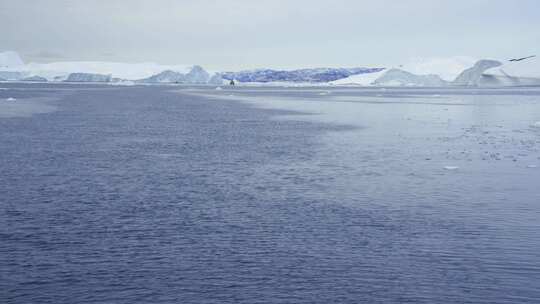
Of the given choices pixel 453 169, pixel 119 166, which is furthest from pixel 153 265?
pixel 453 169

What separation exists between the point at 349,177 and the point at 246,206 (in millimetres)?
4454

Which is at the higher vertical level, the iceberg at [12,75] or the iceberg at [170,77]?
the iceberg at [12,75]

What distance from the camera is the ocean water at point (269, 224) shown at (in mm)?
8922

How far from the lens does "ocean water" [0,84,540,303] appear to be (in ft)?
29.3

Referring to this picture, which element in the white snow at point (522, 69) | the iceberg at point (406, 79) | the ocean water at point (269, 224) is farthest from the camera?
the iceberg at point (406, 79)

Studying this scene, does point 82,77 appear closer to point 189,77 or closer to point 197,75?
point 189,77

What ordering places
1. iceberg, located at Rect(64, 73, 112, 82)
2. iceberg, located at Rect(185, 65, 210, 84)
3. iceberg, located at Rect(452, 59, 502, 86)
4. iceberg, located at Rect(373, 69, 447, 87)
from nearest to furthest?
1. iceberg, located at Rect(452, 59, 502, 86)
2. iceberg, located at Rect(185, 65, 210, 84)
3. iceberg, located at Rect(373, 69, 447, 87)
4. iceberg, located at Rect(64, 73, 112, 82)

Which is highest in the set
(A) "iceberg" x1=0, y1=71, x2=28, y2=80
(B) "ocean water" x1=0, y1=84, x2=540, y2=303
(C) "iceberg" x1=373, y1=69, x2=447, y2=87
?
(B) "ocean water" x1=0, y1=84, x2=540, y2=303

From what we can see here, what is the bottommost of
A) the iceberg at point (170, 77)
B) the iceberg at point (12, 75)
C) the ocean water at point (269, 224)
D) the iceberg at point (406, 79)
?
the iceberg at point (406, 79)

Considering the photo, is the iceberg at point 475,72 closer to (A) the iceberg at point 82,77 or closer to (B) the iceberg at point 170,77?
(B) the iceberg at point 170,77

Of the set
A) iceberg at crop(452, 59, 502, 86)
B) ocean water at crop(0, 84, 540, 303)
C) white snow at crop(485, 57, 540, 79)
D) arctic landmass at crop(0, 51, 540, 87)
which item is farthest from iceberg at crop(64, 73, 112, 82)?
ocean water at crop(0, 84, 540, 303)

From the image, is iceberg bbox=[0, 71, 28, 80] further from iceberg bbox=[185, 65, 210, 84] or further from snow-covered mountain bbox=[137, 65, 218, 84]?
iceberg bbox=[185, 65, 210, 84]

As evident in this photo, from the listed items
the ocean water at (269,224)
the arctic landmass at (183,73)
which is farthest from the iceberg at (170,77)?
the ocean water at (269,224)

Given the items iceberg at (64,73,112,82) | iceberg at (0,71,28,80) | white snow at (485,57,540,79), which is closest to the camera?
white snow at (485,57,540,79)
